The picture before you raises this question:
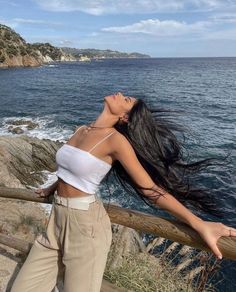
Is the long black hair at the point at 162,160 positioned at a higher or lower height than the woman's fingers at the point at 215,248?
higher

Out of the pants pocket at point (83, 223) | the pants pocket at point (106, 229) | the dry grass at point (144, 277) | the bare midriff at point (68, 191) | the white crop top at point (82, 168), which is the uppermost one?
the white crop top at point (82, 168)

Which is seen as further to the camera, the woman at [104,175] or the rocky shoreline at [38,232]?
the rocky shoreline at [38,232]

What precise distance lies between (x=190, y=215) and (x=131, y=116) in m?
0.83

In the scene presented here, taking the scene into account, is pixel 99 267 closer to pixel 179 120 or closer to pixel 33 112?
pixel 179 120

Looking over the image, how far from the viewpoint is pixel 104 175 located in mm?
3078

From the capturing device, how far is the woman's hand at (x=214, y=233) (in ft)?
8.92

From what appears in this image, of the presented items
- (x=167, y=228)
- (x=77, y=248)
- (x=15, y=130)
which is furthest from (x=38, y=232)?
(x=15, y=130)

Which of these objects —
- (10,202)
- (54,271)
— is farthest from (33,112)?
(54,271)

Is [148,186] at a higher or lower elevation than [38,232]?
higher

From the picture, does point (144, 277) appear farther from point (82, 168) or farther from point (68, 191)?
point (82, 168)

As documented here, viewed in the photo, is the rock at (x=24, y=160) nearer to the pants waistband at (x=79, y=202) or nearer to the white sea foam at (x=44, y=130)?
the white sea foam at (x=44, y=130)

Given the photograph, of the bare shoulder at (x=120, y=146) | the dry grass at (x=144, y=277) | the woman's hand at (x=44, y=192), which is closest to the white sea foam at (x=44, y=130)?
the dry grass at (x=144, y=277)

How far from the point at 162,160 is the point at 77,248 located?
0.89m

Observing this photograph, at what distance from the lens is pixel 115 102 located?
322cm
